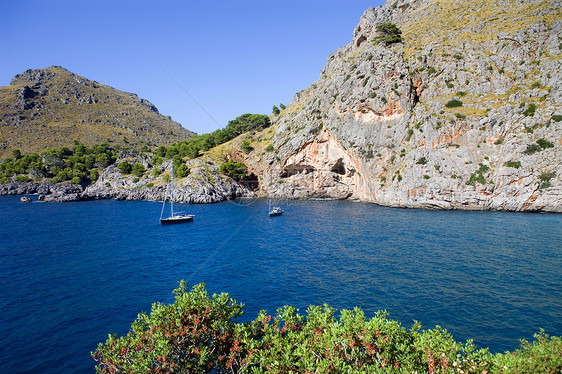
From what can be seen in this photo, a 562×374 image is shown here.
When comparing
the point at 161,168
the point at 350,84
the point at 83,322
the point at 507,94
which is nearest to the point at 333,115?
the point at 350,84

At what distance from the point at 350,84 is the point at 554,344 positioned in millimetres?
88389

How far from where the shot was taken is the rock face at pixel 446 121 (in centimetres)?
6212

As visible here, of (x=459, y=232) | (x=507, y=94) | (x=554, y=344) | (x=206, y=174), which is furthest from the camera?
(x=206, y=174)

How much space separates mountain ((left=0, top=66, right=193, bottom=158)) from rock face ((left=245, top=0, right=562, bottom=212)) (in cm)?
12202

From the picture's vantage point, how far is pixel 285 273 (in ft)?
105

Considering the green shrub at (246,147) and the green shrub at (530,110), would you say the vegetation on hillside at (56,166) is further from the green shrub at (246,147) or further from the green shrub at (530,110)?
the green shrub at (530,110)

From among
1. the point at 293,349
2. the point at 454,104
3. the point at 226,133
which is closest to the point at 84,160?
the point at 226,133

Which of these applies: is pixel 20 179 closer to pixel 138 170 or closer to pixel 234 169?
pixel 138 170

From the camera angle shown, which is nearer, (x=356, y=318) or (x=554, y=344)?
(x=554, y=344)

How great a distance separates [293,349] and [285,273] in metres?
20.3

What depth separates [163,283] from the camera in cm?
2989

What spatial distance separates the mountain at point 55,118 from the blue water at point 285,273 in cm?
12190

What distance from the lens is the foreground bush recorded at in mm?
10141

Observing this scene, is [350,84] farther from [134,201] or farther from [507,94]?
[134,201]
